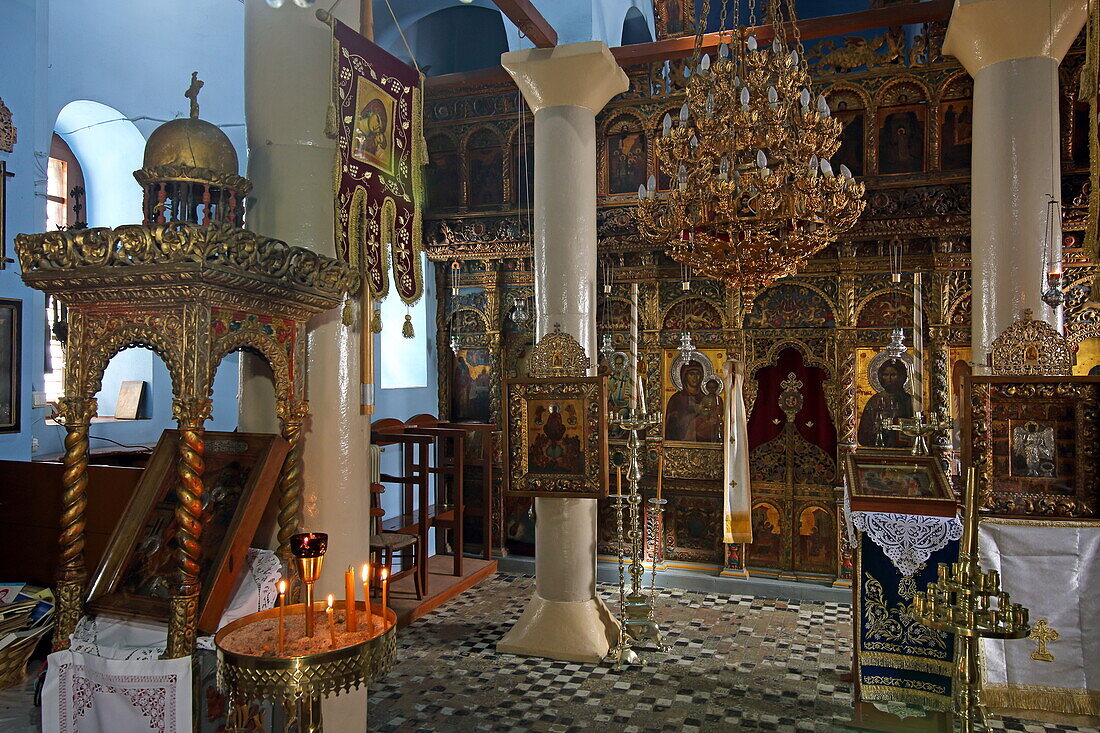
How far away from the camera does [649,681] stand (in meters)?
4.56

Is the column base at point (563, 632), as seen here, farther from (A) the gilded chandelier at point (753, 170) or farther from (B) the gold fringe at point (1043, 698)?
(A) the gilded chandelier at point (753, 170)

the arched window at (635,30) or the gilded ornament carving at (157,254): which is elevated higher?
the arched window at (635,30)

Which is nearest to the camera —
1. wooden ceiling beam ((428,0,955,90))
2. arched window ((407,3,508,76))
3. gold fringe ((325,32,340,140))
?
gold fringe ((325,32,340,140))

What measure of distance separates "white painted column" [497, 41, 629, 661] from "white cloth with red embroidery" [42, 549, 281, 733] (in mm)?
2853

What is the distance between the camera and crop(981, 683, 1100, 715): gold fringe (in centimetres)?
394

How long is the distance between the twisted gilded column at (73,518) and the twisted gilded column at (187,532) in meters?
0.38

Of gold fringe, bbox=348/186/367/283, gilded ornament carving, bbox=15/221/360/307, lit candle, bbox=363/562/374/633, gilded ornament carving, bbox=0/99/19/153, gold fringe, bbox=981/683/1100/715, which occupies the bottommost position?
gold fringe, bbox=981/683/1100/715

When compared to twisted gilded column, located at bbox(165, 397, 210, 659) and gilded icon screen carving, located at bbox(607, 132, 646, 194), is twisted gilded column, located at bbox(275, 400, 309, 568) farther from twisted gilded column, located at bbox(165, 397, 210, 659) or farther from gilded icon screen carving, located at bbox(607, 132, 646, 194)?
gilded icon screen carving, located at bbox(607, 132, 646, 194)

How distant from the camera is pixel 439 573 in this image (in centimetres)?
691

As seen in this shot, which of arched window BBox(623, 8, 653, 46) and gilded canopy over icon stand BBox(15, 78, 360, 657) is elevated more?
arched window BBox(623, 8, 653, 46)

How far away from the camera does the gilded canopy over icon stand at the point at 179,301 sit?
2186 millimetres

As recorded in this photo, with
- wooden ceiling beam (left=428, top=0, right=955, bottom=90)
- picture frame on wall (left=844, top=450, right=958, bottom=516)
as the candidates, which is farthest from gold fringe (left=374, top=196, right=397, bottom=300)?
picture frame on wall (left=844, top=450, right=958, bottom=516)

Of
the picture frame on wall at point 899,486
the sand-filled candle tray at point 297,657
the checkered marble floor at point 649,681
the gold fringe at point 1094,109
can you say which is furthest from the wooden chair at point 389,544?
the gold fringe at point 1094,109

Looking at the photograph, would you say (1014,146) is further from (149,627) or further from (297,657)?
(149,627)
